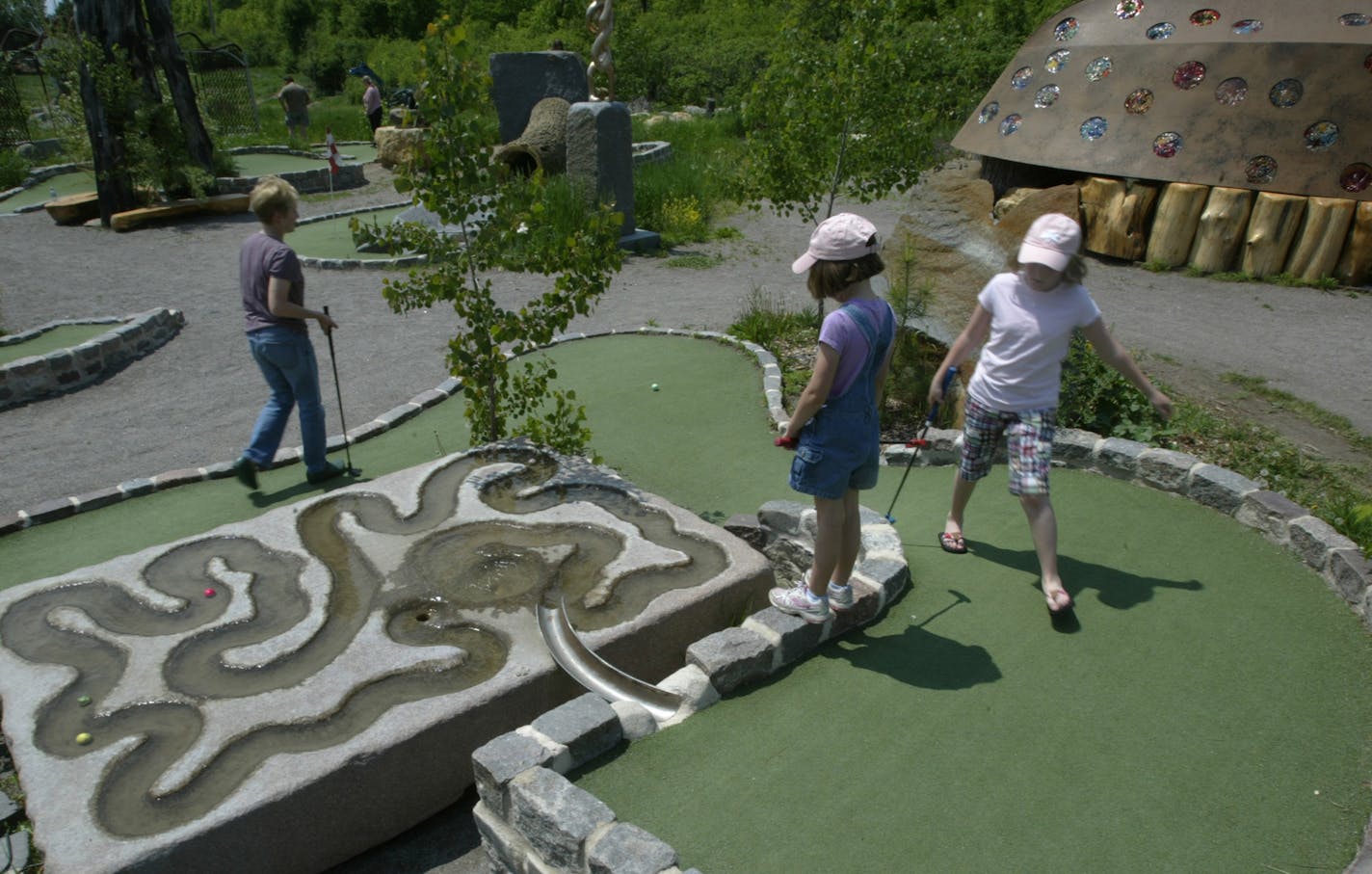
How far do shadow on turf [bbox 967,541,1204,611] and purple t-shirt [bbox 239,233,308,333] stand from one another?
13.4 ft

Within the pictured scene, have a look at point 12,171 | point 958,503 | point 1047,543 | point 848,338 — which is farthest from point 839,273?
point 12,171

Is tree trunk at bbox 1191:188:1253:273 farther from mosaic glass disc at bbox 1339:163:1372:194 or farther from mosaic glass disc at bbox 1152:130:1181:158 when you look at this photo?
mosaic glass disc at bbox 1339:163:1372:194

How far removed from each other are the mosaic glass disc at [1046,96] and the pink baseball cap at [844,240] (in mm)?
11323

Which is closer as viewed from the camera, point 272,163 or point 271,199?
point 271,199

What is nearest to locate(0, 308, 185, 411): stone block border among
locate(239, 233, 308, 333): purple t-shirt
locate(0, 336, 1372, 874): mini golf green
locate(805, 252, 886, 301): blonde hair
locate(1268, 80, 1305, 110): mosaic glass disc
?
locate(0, 336, 1372, 874): mini golf green

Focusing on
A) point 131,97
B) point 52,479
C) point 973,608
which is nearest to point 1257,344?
point 973,608

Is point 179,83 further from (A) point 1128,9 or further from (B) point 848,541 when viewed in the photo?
(B) point 848,541

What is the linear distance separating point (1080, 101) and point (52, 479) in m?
12.5

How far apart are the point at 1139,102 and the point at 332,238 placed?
11.7m

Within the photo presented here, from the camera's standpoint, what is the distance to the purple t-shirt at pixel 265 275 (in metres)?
5.27

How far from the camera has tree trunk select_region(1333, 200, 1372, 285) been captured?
10.4 metres

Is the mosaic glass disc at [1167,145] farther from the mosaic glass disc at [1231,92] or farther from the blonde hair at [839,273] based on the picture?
the blonde hair at [839,273]

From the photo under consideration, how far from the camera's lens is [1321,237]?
10.6 meters

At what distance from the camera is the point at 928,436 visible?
5.92 meters
